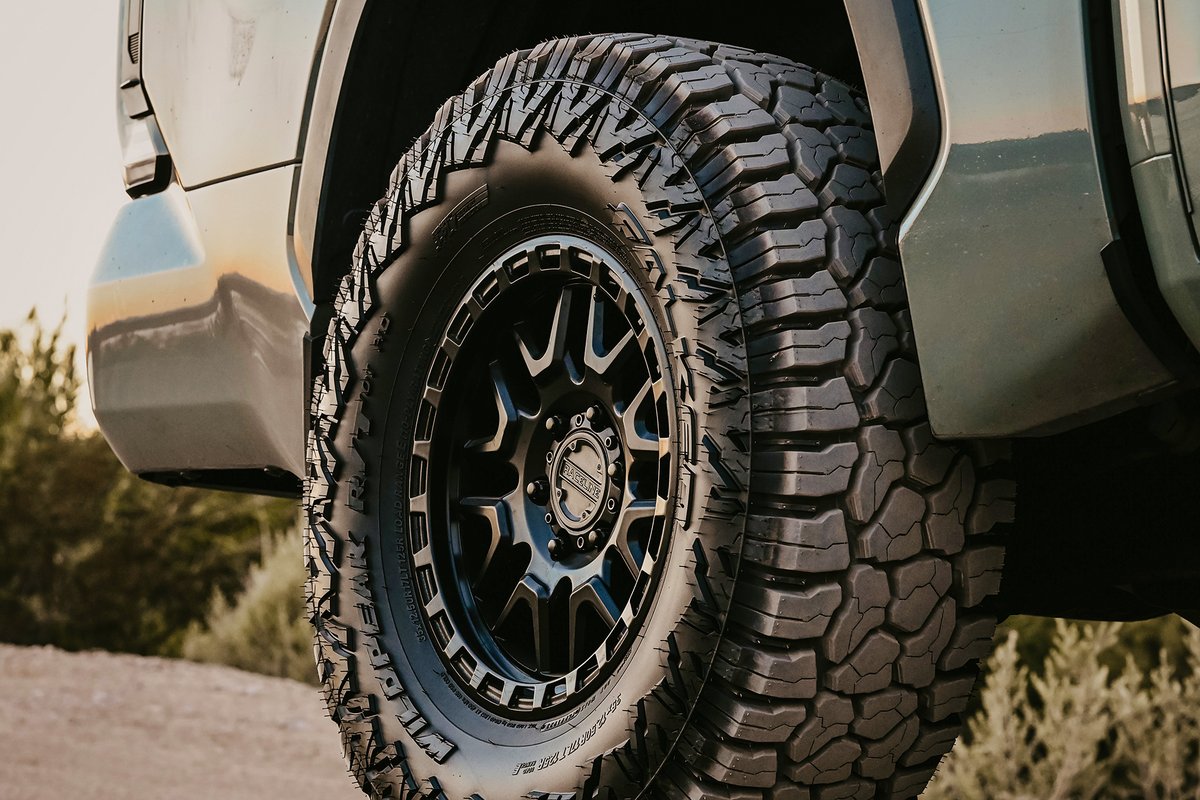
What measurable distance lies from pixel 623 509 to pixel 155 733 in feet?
11.4

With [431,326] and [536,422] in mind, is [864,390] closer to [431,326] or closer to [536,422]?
[536,422]

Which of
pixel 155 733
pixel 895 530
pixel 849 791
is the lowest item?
pixel 155 733

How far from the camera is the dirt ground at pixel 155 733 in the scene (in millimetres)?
3533

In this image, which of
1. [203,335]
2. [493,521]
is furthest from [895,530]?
[203,335]

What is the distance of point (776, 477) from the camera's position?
4.56 ft

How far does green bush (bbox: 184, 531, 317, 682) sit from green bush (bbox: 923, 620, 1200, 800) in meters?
4.52

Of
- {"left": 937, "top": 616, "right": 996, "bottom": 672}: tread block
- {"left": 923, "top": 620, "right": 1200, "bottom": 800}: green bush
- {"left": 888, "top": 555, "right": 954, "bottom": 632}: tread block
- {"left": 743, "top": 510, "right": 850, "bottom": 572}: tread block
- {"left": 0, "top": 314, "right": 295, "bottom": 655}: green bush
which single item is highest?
{"left": 743, "top": 510, "right": 850, "bottom": 572}: tread block

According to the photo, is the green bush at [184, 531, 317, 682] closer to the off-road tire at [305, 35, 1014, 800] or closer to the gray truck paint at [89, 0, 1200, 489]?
→ the gray truck paint at [89, 0, 1200, 489]

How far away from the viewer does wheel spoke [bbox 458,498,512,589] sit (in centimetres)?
188

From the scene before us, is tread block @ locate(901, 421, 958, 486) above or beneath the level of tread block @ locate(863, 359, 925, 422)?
beneath

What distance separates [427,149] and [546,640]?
0.78 meters

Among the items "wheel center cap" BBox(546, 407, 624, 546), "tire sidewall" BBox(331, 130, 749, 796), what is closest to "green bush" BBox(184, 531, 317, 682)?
"tire sidewall" BBox(331, 130, 749, 796)

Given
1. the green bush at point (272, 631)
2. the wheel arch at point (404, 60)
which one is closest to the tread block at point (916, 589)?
the wheel arch at point (404, 60)

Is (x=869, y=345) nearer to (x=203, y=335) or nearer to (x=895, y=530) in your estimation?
(x=895, y=530)
